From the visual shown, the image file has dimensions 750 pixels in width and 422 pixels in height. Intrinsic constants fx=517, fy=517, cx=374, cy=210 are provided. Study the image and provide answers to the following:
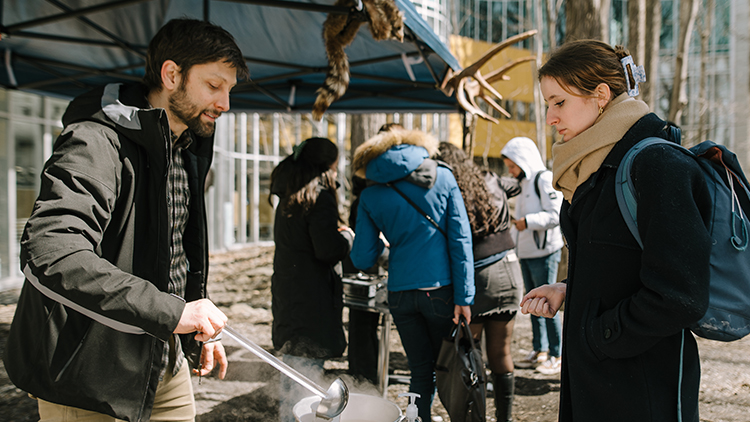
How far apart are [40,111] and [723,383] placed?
9995 mm

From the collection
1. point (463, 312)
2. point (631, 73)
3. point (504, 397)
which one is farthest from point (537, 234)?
point (631, 73)

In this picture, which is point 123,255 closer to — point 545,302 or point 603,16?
point 545,302

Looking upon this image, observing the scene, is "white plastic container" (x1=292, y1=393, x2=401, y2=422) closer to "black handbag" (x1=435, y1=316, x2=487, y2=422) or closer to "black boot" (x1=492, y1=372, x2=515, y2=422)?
"black handbag" (x1=435, y1=316, x2=487, y2=422)

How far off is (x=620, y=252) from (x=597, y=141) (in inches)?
13.0

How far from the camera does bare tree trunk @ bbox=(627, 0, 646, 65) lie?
8.80m

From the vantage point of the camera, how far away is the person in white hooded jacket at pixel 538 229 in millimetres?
4426

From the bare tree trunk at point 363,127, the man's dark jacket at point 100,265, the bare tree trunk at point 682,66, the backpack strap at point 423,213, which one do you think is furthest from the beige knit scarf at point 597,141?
the bare tree trunk at point 682,66

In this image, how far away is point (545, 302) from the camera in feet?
5.91

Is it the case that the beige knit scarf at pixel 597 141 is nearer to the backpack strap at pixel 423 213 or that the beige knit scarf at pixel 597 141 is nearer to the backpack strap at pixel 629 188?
the backpack strap at pixel 629 188

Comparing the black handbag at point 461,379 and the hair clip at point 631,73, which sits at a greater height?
the hair clip at point 631,73

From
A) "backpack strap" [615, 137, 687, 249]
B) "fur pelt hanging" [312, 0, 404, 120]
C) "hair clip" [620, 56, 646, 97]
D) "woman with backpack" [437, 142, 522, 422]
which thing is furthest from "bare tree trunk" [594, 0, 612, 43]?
"backpack strap" [615, 137, 687, 249]

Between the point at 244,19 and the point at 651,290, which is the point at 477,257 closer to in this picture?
the point at 651,290

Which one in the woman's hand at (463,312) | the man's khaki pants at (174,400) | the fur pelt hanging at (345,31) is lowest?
the man's khaki pants at (174,400)

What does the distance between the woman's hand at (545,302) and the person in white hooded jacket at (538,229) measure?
8.61 feet
